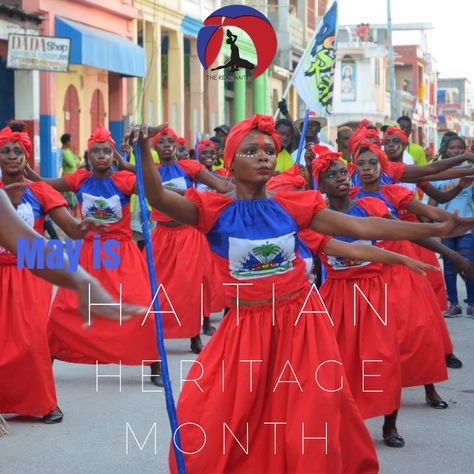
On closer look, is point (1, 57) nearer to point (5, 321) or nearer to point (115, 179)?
point (115, 179)

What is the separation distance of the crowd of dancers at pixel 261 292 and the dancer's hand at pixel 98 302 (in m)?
0.02

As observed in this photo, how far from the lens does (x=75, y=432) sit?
23.9 feet

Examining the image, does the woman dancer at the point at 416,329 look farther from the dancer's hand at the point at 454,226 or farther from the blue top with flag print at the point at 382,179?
the dancer's hand at the point at 454,226

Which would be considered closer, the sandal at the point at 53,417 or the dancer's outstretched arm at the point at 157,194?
the dancer's outstretched arm at the point at 157,194

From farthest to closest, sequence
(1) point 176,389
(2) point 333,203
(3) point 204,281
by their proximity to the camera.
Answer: (3) point 204,281, (1) point 176,389, (2) point 333,203

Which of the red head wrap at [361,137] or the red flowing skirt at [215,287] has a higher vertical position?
the red head wrap at [361,137]

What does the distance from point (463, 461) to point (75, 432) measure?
7.71ft

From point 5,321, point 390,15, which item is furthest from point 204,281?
point 390,15

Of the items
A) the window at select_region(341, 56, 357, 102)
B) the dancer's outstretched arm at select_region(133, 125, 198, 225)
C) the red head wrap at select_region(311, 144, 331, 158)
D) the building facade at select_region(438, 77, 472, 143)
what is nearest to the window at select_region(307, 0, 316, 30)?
the window at select_region(341, 56, 357, 102)

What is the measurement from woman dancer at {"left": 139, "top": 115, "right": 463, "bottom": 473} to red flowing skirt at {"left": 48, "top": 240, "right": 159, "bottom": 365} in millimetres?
3405

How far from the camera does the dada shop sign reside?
19719 mm

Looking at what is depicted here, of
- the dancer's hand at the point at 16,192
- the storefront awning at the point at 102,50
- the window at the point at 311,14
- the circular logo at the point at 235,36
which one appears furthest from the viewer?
the window at the point at 311,14

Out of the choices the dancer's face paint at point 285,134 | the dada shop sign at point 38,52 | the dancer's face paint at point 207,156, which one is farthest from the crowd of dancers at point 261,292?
the dada shop sign at point 38,52

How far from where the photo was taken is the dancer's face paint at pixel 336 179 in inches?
278
